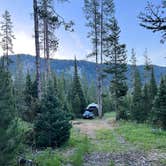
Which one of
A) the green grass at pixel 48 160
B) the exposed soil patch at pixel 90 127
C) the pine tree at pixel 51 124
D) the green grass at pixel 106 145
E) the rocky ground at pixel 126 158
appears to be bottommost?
the exposed soil patch at pixel 90 127

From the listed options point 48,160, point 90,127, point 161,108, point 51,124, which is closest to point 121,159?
point 48,160

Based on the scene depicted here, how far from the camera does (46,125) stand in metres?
15.8

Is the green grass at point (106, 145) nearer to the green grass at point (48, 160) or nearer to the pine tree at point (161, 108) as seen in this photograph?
the green grass at point (48, 160)

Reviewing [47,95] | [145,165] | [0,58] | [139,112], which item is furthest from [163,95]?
[0,58]

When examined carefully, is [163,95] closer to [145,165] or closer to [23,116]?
[23,116]

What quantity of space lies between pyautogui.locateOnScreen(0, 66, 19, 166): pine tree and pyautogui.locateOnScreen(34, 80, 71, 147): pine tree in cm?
598

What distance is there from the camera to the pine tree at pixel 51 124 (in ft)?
51.9

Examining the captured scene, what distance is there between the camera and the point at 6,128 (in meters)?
9.44

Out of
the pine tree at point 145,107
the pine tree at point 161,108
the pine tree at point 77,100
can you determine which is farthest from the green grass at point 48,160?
the pine tree at point 77,100

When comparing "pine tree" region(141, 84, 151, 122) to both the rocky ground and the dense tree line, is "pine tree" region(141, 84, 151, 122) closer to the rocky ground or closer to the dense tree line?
the dense tree line

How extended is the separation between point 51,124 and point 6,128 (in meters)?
6.57

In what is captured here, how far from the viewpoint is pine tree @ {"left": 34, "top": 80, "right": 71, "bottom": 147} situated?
15.8 meters

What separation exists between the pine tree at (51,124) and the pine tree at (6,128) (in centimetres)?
598

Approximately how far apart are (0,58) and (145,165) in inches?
247
